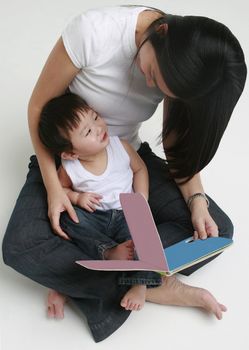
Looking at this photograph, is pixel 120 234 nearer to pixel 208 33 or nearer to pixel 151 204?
pixel 151 204

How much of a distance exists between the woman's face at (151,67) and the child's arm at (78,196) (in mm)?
343

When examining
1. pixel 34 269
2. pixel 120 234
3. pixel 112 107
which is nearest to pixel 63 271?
pixel 34 269

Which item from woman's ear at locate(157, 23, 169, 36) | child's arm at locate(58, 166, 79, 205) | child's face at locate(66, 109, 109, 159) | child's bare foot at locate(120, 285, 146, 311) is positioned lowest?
child's bare foot at locate(120, 285, 146, 311)

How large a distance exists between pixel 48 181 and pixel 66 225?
12 centimetres

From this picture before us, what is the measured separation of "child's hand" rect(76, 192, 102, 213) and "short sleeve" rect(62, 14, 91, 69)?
13.6 inches

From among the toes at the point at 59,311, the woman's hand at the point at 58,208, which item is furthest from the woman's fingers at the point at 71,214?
the toes at the point at 59,311

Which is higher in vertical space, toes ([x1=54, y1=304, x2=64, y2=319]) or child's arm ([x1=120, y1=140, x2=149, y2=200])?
child's arm ([x1=120, y1=140, x2=149, y2=200])

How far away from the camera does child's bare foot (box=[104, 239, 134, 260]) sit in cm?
132

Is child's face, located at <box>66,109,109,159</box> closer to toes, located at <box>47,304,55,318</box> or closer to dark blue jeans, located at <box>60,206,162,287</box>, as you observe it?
dark blue jeans, located at <box>60,206,162,287</box>

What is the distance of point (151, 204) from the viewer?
1.53 m

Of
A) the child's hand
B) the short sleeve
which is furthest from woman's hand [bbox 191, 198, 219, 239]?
the short sleeve

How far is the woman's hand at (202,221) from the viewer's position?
140 cm

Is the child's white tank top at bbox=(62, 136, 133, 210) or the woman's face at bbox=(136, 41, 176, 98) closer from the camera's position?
the woman's face at bbox=(136, 41, 176, 98)

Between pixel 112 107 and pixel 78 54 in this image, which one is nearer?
pixel 78 54
